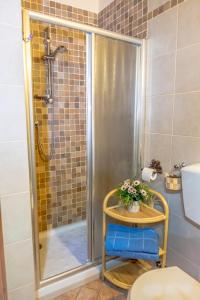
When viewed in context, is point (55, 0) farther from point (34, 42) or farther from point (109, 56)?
point (109, 56)

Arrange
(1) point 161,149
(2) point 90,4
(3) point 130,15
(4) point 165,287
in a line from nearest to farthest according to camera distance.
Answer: (4) point 165,287 < (1) point 161,149 < (3) point 130,15 < (2) point 90,4

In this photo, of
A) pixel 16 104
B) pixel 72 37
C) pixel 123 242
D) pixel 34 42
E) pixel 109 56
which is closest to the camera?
pixel 16 104

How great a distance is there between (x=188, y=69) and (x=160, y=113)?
35 centimetres

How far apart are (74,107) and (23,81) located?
113cm

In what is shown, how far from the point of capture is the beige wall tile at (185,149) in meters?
1.36

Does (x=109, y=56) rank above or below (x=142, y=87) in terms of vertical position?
above

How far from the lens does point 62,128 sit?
7.30 feet

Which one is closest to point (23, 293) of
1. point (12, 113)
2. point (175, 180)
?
point (12, 113)

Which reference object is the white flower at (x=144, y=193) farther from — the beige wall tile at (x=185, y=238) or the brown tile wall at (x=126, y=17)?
the brown tile wall at (x=126, y=17)

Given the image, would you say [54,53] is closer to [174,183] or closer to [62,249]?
[174,183]

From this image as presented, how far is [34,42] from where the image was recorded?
197 centimetres

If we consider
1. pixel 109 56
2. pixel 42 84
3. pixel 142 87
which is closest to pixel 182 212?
pixel 142 87

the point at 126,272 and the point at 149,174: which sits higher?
the point at 149,174

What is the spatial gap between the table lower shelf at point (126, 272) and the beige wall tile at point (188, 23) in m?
1.66
